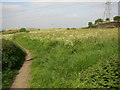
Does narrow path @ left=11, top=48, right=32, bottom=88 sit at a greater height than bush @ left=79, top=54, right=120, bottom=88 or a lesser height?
lesser

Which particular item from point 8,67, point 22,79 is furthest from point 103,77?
point 8,67

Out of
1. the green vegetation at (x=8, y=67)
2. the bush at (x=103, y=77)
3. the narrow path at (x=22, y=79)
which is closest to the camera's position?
the bush at (x=103, y=77)

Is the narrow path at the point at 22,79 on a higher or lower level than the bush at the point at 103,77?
lower

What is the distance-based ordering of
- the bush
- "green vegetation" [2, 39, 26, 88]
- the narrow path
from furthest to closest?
"green vegetation" [2, 39, 26, 88], the narrow path, the bush

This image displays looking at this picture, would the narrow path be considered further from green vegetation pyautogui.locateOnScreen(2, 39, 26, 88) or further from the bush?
the bush

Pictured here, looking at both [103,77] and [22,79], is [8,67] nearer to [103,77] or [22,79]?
[22,79]

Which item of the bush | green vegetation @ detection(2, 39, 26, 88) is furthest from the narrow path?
the bush

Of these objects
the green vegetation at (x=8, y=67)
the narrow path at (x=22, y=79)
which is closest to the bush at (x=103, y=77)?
the narrow path at (x=22, y=79)

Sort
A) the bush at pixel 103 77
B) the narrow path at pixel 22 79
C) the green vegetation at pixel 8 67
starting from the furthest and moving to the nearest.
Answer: the green vegetation at pixel 8 67 → the narrow path at pixel 22 79 → the bush at pixel 103 77

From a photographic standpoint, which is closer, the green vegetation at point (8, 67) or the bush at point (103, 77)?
the bush at point (103, 77)

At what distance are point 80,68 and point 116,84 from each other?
3.16 m

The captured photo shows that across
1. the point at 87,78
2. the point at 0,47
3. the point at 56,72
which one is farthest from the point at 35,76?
the point at 0,47

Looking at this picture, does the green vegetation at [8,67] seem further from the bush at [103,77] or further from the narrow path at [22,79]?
the bush at [103,77]

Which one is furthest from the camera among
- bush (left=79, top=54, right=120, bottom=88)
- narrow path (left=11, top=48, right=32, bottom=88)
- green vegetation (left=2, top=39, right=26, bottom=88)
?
green vegetation (left=2, top=39, right=26, bottom=88)
